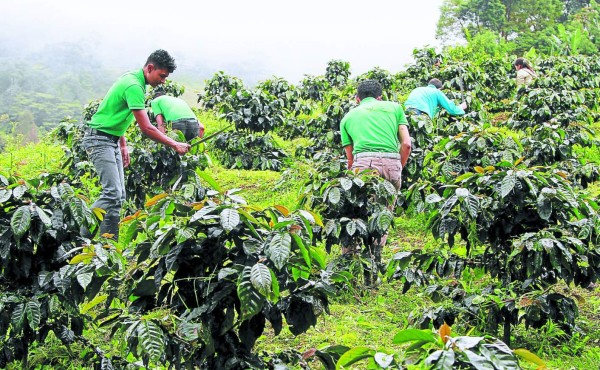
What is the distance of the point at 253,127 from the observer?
372 inches

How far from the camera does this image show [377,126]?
4742 mm

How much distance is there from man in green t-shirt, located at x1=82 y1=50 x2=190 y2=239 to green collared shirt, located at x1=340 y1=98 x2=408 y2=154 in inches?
52.6

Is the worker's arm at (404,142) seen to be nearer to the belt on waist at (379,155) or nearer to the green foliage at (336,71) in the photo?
the belt on waist at (379,155)

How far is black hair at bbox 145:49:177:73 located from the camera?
4.45 meters

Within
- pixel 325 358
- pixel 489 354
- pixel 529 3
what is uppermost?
pixel 529 3

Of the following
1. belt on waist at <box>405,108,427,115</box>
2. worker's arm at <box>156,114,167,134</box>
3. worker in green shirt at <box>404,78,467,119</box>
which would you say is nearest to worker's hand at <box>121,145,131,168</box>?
worker's arm at <box>156,114,167,134</box>

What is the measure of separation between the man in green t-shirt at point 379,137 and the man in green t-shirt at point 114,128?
1322 millimetres

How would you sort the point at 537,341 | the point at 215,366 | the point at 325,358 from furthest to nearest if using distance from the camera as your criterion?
1. the point at 537,341
2. the point at 215,366
3. the point at 325,358

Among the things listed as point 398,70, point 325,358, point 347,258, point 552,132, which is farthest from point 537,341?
point 398,70

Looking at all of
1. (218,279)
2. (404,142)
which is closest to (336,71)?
(404,142)

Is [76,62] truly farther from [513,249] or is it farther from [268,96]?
[513,249]

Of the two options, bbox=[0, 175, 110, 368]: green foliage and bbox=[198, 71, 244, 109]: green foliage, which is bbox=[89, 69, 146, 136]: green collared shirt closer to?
bbox=[0, 175, 110, 368]: green foliage

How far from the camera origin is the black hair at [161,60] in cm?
445

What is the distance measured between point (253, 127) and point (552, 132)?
14.5ft
